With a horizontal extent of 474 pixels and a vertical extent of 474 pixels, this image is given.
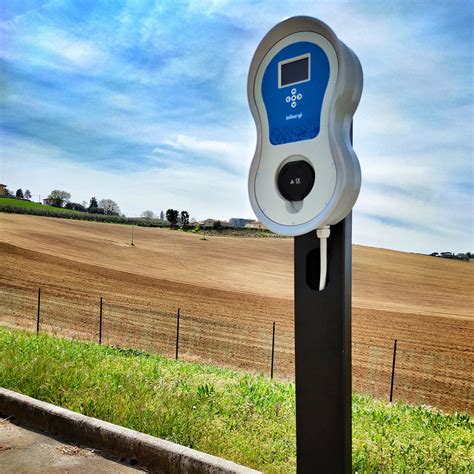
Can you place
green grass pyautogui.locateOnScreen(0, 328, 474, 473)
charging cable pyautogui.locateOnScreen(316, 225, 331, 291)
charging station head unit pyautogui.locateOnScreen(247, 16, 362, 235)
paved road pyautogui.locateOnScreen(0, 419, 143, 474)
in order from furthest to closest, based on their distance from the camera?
green grass pyautogui.locateOnScreen(0, 328, 474, 473) < paved road pyautogui.locateOnScreen(0, 419, 143, 474) < charging cable pyautogui.locateOnScreen(316, 225, 331, 291) < charging station head unit pyautogui.locateOnScreen(247, 16, 362, 235)

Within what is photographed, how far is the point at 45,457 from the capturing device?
2.90m

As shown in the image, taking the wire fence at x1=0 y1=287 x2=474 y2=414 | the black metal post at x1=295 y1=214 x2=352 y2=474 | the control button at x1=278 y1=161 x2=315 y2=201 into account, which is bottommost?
the wire fence at x1=0 y1=287 x2=474 y2=414

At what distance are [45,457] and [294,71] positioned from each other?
268cm

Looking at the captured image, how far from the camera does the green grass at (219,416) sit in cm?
291

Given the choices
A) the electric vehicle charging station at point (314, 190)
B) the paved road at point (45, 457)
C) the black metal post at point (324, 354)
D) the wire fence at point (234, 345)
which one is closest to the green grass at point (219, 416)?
the paved road at point (45, 457)

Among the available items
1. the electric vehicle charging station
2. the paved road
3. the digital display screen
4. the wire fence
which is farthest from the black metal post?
the wire fence

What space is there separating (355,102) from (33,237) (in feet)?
90.3

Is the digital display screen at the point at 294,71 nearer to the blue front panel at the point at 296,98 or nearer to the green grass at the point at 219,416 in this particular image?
the blue front panel at the point at 296,98

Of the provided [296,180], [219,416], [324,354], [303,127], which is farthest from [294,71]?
[219,416]

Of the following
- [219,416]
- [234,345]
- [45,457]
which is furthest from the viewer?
[234,345]

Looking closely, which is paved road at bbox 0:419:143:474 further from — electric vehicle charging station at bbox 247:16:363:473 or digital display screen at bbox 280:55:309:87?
digital display screen at bbox 280:55:309:87

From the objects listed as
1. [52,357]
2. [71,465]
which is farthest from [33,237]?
[71,465]

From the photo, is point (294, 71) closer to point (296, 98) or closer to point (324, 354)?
point (296, 98)

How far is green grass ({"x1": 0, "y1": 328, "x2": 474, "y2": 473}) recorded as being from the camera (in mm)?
2912
